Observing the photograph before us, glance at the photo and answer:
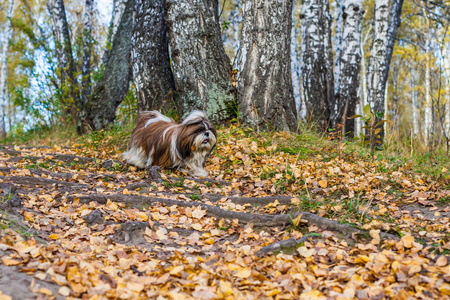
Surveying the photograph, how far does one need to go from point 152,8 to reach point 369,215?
269 inches

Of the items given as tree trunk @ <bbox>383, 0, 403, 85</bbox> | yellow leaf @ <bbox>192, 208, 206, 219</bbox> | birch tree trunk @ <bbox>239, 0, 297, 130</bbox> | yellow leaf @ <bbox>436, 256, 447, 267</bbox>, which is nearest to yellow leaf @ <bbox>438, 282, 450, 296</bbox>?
yellow leaf @ <bbox>436, 256, 447, 267</bbox>

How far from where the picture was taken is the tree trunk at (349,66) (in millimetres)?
9664

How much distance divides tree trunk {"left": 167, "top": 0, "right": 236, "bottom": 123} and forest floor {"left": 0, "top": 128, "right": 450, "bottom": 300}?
174 centimetres

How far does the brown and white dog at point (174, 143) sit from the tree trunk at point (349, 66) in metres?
4.39

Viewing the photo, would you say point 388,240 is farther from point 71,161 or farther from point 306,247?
point 71,161

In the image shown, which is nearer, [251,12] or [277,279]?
[277,279]

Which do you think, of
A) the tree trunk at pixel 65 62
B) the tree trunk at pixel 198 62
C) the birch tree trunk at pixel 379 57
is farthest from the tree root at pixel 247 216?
the tree trunk at pixel 65 62

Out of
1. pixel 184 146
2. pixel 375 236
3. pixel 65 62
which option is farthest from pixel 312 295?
pixel 65 62

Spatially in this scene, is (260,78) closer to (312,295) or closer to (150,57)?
(150,57)

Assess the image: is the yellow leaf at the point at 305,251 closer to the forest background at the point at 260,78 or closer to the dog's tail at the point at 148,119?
the forest background at the point at 260,78

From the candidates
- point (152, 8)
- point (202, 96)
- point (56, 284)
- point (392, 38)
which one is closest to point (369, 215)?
point (56, 284)

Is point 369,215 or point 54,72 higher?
point 54,72

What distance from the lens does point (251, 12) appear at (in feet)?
25.5

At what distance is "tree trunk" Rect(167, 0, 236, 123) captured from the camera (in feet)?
25.8
